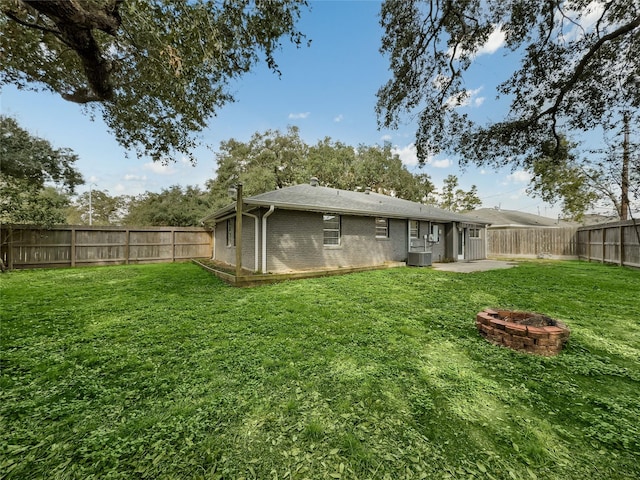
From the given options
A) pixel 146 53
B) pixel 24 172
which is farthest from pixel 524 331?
pixel 24 172

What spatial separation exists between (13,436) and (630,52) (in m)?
11.8

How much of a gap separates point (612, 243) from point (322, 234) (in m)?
Answer: 13.5

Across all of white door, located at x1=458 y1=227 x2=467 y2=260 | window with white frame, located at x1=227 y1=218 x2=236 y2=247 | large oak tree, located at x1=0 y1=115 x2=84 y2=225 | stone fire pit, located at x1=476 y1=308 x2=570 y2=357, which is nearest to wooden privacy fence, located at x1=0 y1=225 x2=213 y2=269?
large oak tree, located at x1=0 y1=115 x2=84 y2=225

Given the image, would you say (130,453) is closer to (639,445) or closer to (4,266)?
(639,445)

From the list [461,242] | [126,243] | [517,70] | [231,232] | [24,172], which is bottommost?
[126,243]

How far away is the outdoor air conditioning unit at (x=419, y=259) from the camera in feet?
38.1

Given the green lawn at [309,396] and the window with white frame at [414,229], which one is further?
the window with white frame at [414,229]

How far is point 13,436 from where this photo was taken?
6.55 feet

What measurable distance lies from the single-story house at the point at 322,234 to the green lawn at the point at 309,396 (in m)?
3.90

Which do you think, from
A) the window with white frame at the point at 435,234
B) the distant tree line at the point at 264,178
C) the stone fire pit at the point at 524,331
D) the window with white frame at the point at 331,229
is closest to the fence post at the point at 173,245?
the distant tree line at the point at 264,178

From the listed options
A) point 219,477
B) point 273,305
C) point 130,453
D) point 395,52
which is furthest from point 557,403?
point 395,52

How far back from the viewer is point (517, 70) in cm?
711

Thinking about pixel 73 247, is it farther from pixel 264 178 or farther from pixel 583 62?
pixel 583 62

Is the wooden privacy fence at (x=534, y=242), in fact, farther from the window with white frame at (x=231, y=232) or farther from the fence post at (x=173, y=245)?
the fence post at (x=173, y=245)
